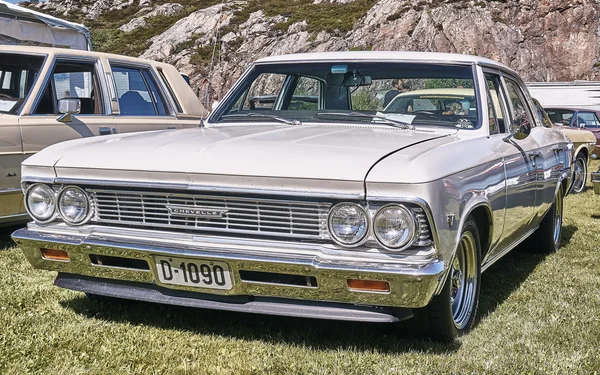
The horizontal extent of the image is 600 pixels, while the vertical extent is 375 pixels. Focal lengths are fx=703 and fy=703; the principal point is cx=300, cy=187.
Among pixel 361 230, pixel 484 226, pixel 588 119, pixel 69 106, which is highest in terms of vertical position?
pixel 69 106

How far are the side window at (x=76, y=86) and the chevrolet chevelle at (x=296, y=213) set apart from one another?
7.90ft

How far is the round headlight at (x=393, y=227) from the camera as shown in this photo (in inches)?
120

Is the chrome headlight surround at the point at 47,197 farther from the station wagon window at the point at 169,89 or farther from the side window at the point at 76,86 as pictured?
the station wagon window at the point at 169,89

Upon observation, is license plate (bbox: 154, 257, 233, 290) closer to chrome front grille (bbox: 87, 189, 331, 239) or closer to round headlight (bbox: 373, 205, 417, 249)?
chrome front grille (bbox: 87, 189, 331, 239)

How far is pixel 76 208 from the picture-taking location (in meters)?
3.61

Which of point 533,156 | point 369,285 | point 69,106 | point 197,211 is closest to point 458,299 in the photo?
point 369,285

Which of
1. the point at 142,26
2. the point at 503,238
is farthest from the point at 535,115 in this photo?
the point at 142,26

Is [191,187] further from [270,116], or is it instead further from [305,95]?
[305,95]

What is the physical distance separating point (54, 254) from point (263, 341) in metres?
1.17

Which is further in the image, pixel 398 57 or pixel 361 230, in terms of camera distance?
pixel 398 57

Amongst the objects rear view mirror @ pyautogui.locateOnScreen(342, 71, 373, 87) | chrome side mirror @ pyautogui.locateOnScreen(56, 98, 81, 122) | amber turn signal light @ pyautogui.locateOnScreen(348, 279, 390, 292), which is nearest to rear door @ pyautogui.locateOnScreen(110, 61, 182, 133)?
chrome side mirror @ pyautogui.locateOnScreen(56, 98, 81, 122)

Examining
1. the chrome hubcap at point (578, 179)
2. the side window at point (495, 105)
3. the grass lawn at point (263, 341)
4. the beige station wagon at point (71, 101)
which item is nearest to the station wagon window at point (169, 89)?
the beige station wagon at point (71, 101)

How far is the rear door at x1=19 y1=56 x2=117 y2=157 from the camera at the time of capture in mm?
5812

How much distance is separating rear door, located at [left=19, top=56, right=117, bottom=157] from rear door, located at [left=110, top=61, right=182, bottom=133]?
167mm
